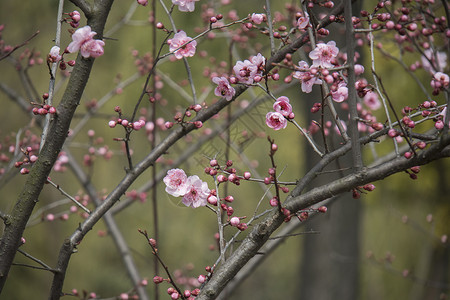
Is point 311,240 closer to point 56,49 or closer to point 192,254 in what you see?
point 56,49

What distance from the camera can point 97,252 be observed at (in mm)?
9586

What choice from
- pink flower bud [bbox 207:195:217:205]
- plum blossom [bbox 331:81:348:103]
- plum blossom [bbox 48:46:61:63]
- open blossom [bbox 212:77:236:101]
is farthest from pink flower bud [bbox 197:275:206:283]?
plum blossom [bbox 48:46:61:63]

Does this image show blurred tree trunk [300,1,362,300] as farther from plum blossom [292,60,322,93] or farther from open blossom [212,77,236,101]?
plum blossom [292,60,322,93]

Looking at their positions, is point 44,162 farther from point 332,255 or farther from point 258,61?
point 332,255

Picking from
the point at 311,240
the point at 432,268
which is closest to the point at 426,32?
the point at 311,240

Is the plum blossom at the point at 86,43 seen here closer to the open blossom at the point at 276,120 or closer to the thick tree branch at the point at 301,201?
the open blossom at the point at 276,120

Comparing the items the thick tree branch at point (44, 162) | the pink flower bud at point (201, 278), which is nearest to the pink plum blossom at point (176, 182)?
the pink flower bud at point (201, 278)

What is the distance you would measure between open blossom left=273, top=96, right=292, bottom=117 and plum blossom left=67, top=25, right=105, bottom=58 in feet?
2.21

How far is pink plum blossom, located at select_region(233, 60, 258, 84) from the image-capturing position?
1894 mm

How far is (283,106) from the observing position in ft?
6.20

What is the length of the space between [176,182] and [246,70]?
0.51 m

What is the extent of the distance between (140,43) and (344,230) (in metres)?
5.33

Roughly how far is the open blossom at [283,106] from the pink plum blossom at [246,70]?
0.46 feet

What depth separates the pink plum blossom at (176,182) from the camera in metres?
1.87
